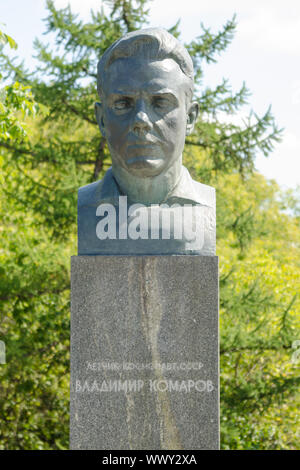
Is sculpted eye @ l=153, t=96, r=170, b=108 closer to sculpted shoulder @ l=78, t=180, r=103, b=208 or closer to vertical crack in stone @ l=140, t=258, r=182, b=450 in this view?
sculpted shoulder @ l=78, t=180, r=103, b=208

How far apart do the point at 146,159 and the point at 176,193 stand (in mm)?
416

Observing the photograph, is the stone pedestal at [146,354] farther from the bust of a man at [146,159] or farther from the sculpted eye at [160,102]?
the sculpted eye at [160,102]

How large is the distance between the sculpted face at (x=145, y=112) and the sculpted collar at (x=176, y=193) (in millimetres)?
246

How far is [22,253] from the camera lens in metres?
9.32

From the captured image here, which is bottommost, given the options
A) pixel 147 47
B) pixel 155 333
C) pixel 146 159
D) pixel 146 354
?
pixel 146 354

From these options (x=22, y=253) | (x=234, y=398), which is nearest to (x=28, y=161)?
(x=22, y=253)

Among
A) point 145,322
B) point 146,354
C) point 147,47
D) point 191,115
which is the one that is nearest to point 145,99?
point 147,47

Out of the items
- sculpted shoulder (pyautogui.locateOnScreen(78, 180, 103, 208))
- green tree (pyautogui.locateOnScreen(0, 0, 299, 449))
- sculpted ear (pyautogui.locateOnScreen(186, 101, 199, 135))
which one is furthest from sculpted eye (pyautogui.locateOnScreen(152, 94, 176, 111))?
green tree (pyautogui.locateOnScreen(0, 0, 299, 449))

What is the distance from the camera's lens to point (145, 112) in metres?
4.32

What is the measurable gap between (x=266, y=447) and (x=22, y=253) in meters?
4.55

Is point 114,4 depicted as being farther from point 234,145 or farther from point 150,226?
point 150,226

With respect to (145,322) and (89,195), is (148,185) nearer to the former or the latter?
(89,195)

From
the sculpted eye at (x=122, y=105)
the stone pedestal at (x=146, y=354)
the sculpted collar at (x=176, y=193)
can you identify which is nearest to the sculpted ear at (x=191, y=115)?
the sculpted collar at (x=176, y=193)

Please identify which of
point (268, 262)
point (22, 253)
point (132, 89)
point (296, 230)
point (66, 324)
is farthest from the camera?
point (296, 230)
